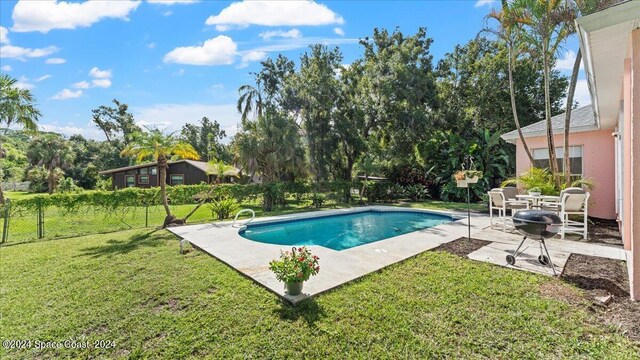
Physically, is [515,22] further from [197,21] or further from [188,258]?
[188,258]

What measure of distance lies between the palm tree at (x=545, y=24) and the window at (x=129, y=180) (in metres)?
34.9

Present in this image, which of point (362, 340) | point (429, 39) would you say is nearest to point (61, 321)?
point (362, 340)

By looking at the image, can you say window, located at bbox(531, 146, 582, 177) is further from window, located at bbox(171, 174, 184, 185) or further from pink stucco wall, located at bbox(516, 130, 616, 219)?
window, located at bbox(171, 174, 184, 185)

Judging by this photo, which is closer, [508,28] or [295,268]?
[295,268]

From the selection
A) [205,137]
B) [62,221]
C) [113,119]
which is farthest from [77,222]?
[113,119]

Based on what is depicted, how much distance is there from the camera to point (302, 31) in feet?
54.9

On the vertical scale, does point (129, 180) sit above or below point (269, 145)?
below

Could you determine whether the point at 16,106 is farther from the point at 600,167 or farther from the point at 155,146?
the point at 600,167

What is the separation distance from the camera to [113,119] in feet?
175

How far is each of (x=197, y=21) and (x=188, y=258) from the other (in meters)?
9.57

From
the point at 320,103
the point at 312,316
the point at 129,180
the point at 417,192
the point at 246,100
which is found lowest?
the point at 312,316

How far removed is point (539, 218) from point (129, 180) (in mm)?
36362

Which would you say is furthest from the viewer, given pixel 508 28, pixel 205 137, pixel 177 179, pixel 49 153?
pixel 205 137

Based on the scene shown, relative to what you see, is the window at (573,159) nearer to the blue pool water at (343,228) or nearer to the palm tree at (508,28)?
the palm tree at (508,28)
